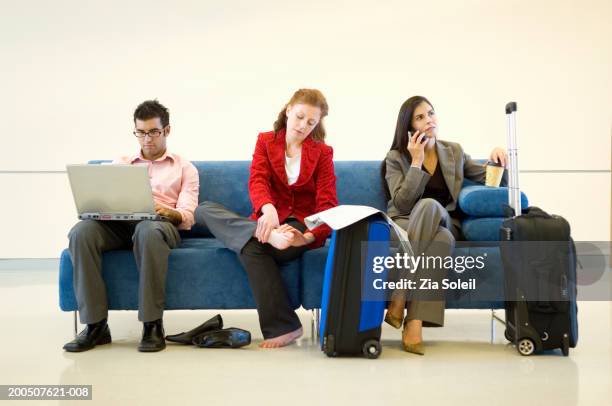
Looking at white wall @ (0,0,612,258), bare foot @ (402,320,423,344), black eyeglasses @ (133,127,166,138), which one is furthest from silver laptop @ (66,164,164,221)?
white wall @ (0,0,612,258)

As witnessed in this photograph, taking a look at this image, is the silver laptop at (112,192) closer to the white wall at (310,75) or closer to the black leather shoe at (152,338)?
the black leather shoe at (152,338)

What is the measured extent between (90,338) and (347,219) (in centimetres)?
110

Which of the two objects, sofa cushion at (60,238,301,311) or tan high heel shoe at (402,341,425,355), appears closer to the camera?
tan high heel shoe at (402,341,425,355)

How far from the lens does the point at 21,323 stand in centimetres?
336

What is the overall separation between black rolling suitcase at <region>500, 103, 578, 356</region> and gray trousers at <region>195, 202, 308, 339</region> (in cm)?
80

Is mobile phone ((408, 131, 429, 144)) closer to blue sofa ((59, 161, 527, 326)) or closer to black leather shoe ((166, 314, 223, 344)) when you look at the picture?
blue sofa ((59, 161, 527, 326))

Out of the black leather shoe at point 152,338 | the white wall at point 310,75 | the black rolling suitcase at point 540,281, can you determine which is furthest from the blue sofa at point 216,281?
the white wall at point 310,75

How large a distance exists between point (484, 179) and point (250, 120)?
7.82 feet

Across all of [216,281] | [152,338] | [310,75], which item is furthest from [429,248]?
[310,75]

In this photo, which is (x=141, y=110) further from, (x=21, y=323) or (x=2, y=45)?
(x=2, y=45)

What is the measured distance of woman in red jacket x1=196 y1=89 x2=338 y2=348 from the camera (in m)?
2.79

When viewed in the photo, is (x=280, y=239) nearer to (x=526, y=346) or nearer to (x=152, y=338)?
(x=152, y=338)

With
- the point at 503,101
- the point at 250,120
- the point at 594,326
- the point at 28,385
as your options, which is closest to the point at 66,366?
the point at 28,385

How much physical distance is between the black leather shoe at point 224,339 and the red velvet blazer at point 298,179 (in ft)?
1.58
